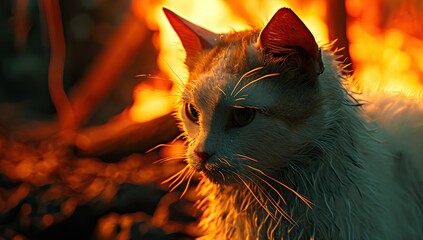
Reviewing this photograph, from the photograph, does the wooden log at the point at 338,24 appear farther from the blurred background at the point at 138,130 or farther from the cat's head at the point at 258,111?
the cat's head at the point at 258,111

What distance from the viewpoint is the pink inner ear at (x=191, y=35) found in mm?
1711

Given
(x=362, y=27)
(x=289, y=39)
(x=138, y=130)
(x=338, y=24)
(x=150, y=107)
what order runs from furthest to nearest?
(x=150, y=107) < (x=138, y=130) < (x=362, y=27) < (x=338, y=24) < (x=289, y=39)

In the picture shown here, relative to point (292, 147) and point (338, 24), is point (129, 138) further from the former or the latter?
point (292, 147)

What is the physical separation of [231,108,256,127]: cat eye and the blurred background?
0.30 metres

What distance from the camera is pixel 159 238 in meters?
2.57

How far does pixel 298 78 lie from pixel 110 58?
10.0 ft

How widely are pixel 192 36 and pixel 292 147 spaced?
47 cm

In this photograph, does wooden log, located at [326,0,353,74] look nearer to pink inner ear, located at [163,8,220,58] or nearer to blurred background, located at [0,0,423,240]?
blurred background, located at [0,0,423,240]

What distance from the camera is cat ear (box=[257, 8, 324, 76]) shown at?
4.45 ft

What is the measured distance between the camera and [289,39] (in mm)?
1412

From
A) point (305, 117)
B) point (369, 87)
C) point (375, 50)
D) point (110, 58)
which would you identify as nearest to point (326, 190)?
point (305, 117)

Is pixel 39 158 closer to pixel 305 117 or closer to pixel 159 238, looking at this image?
pixel 159 238

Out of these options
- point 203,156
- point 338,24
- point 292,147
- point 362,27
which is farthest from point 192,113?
point 362,27

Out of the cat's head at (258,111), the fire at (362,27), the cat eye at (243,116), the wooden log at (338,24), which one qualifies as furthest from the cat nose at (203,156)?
the wooden log at (338,24)
